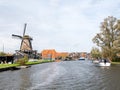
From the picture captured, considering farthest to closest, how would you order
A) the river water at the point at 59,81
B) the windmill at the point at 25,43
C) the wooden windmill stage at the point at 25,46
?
the windmill at the point at 25,43, the wooden windmill stage at the point at 25,46, the river water at the point at 59,81

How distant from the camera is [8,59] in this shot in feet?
384

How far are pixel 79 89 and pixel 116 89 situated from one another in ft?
14.1

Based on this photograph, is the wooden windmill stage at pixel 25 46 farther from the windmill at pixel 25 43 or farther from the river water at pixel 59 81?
the river water at pixel 59 81

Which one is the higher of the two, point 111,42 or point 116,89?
point 111,42

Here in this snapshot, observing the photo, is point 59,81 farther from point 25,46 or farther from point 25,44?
point 25,46

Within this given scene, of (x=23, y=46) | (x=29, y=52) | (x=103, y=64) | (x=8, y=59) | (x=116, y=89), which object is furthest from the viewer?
(x=29, y=52)

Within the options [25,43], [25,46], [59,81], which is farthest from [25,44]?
[59,81]

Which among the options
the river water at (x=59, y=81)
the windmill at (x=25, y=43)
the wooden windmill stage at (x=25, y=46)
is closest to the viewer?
the river water at (x=59, y=81)

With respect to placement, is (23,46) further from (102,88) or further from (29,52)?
(102,88)

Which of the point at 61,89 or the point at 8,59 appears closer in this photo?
the point at 61,89

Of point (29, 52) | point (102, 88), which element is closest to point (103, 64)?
point (102, 88)

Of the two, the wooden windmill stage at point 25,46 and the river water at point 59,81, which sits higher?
the wooden windmill stage at point 25,46

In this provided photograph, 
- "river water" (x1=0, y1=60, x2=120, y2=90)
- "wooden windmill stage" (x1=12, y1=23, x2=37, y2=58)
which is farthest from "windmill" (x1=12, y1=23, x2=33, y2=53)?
"river water" (x1=0, y1=60, x2=120, y2=90)

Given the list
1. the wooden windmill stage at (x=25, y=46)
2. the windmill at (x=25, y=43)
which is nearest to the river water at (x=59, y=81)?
the wooden windmill stage at (x=25, y=46)
